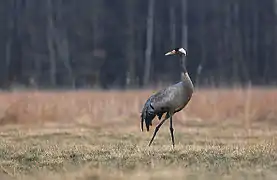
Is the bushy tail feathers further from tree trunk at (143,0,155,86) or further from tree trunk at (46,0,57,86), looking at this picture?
tree trunk at (46,0,57,86)

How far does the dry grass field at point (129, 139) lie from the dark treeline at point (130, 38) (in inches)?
539

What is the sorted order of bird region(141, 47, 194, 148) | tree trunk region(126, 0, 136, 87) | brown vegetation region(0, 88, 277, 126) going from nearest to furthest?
bird region(141, 47, 194, 148) → brown vegetation region(0, 88, 277, 126) → tree trunk region(126, 0, 136, 87)

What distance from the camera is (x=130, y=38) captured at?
31484 millimetres

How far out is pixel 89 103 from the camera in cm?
1581

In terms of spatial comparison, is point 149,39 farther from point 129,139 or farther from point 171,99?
point 171,99

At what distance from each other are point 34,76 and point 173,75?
220 inches

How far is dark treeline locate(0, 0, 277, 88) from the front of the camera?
30.6 meters

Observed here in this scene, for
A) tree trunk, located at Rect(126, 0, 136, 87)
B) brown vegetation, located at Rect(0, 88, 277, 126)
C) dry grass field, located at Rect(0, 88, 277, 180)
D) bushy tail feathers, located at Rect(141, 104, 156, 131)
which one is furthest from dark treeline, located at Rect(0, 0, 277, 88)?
bushy tail feathers, located at Rect(141, 104, 156, 131)

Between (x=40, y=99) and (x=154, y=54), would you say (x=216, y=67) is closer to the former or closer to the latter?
(x=154, y=54)

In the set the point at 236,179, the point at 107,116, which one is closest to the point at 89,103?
the point at 107,116

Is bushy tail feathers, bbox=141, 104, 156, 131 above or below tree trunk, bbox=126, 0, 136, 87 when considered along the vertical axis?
below

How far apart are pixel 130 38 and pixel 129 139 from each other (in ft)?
64.0

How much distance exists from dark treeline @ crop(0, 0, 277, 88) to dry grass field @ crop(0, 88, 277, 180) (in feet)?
44.9

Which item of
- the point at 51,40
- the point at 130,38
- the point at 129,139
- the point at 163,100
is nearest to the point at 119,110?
the point at 129,139
